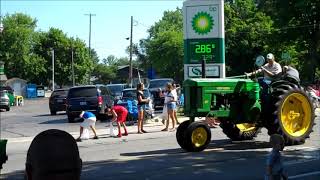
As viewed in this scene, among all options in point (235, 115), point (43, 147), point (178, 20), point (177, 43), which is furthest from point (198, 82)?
point (178, 20)

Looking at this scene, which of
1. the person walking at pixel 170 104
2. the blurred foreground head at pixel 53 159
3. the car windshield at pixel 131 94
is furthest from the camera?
the car windshield at pixel 131 94

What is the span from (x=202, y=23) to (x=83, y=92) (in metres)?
7.02

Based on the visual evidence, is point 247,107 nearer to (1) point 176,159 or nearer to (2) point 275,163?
(1) point 176,159

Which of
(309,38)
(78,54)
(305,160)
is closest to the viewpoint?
(305,160)

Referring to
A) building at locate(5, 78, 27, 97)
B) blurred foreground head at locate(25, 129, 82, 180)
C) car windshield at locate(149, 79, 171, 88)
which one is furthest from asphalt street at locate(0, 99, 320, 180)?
building at locate(5, 78, 27, 97)

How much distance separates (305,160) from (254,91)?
2803 mm

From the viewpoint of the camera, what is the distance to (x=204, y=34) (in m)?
23.0

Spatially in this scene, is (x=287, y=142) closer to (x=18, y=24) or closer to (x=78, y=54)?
(x=78, y=54)

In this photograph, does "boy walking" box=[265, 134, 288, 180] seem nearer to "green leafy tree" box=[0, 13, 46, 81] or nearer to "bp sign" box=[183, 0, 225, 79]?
"bp sign" box=[183, 0, 225, 79]

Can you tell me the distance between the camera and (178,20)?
117062 mm

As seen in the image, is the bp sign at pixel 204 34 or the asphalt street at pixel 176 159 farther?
the bp sign at pixel 204 34

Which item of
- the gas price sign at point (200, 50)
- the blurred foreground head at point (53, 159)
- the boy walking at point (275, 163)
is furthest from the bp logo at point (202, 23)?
the blurred foreground head at point (53, 159)

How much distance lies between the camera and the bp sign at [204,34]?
890 inches

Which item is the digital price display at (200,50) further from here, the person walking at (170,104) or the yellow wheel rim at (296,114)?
the yellow wheel rim at (296,114)
